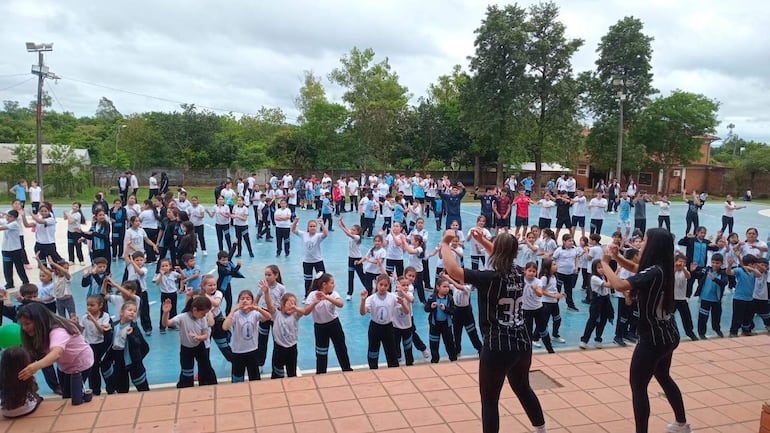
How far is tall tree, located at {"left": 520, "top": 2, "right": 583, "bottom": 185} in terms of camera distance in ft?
101

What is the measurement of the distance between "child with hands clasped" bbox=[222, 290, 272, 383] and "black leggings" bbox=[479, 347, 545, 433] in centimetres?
276

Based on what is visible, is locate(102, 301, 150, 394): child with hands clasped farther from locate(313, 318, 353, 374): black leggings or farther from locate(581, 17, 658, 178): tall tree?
locate(581, 17, 658, 178): tall tree

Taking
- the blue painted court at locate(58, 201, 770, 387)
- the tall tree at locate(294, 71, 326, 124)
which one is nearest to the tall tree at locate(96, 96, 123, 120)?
the tall tree at locate(294, 71, 326, 124)

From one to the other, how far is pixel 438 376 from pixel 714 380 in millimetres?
2867

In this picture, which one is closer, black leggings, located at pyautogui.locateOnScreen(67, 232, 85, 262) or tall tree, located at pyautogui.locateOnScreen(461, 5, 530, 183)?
black leggings, located at pyautogui.locateOnScreen(67, 232, 85, 262)

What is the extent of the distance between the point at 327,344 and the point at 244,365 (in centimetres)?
93

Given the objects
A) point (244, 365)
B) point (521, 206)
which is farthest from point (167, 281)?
point (521, 206)

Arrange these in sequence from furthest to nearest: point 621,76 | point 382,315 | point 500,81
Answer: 1. point 621,76
2. point 500,81
3. point 382,315

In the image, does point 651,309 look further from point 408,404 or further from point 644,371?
point 408,404

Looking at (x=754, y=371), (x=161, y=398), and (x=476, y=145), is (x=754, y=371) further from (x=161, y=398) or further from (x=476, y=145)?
(x=476, y=145)

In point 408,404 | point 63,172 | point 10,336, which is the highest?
point 63,172

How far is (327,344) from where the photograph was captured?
19.7 ft

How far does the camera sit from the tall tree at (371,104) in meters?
37.9

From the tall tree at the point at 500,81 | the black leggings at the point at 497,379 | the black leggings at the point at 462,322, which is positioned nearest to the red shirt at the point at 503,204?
the black leggings at the point at 462,322
